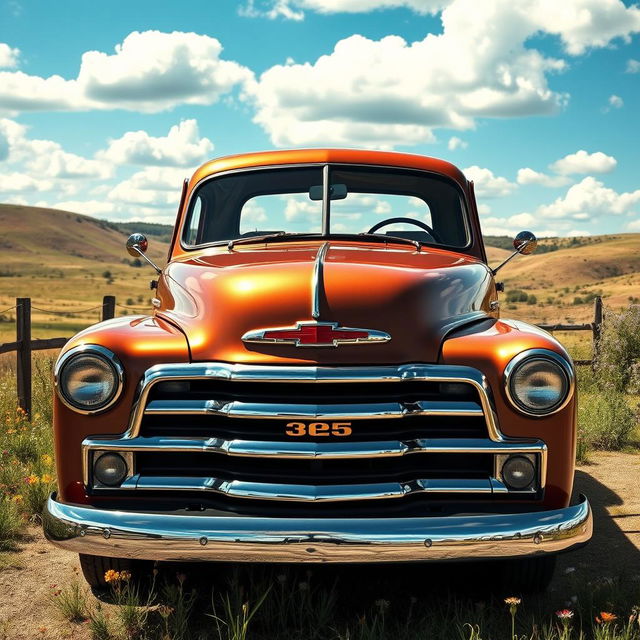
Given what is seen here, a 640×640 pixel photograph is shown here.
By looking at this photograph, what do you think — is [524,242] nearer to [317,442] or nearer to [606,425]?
[317,442]

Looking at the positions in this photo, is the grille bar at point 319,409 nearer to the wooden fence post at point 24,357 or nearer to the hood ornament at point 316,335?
the hood ornament at point 316,335

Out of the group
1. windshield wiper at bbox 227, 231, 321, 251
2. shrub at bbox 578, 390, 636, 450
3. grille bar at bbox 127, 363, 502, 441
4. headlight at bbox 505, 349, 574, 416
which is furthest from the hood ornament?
shrub at bbox 578, 390, 636, 450

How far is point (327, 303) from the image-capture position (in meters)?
3.37

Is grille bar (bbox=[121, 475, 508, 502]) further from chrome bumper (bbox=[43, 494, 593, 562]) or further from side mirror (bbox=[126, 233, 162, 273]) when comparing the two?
side mirror (bbox=[126, 233, 162, 273])

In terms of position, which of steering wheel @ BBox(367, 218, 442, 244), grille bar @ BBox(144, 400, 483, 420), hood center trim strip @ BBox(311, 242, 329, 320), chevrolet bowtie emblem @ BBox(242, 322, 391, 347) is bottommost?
grille bar @ BBox(144, 400, 483, 420)

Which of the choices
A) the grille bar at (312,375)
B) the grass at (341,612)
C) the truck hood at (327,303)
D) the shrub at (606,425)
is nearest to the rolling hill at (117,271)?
the shrub at (606,425)

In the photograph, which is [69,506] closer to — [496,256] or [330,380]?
[330,380]

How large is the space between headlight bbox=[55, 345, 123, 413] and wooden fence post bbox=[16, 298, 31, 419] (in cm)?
531

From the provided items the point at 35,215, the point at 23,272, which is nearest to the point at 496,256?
the point at 23,272

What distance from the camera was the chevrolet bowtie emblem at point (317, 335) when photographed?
3.21 metres

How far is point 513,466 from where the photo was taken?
3197 mm

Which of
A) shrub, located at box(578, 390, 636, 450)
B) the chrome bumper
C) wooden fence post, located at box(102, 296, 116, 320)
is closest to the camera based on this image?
the chrome bumper

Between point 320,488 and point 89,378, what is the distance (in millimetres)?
988

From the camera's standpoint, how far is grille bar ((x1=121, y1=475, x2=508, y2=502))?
3062 millimetres
